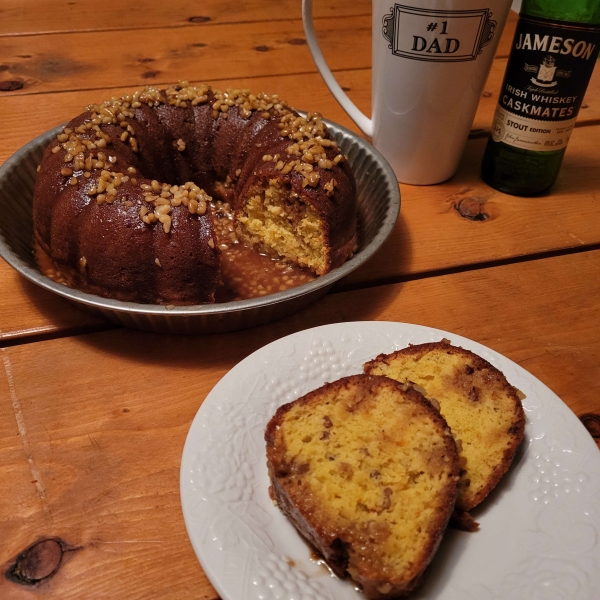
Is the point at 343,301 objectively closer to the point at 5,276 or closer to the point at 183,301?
the point at 183,301

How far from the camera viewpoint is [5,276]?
1180 mm

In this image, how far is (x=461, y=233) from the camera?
1.38 metres

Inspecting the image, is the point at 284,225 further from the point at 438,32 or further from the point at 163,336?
the point at 438,32

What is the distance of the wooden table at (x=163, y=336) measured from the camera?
0.78 m

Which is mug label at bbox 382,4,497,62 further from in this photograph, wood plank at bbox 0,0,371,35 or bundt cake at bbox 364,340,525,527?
wood plank at bbox 0,0,371,35

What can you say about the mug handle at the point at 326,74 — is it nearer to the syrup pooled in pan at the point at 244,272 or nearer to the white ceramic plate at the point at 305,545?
the syrup pooled in pan at the point at 244,272

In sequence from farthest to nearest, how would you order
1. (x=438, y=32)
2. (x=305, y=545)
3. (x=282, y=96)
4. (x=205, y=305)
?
1. (x=282, y=96)
2. (x=438, y=32)
3. (x=205, y=305)
4. (x=305, y=545)

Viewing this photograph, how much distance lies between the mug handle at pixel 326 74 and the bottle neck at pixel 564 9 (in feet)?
1.43

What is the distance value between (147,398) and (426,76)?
0.92 meters

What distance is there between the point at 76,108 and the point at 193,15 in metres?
0.83

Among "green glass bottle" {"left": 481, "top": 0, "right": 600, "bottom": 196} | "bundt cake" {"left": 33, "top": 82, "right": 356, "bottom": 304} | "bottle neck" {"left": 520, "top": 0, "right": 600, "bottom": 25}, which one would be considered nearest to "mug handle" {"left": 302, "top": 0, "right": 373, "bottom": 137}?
"bundt cake" {"left": 33, "top": 82, "right": 356, "bottom": 304}

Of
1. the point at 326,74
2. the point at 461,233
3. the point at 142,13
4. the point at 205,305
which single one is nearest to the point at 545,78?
the point at 461,233

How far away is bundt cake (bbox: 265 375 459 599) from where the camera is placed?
2.17ft

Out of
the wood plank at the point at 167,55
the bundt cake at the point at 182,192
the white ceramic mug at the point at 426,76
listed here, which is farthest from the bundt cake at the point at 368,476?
the wood plank at the point at 167,55
